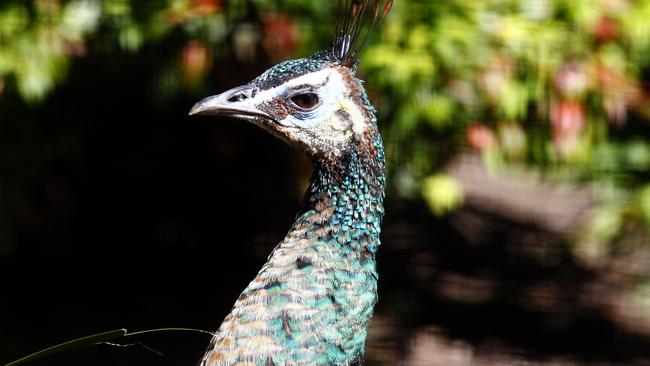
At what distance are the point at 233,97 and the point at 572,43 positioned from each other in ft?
4.49

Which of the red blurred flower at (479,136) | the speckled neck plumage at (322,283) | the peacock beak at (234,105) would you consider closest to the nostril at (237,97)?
the peacock beak at (234,105)

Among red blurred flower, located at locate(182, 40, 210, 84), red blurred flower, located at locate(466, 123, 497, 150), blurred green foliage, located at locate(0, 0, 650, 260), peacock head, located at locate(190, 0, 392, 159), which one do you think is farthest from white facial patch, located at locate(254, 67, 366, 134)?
red blurred flower, located at locate(466, 123, 497, 150)

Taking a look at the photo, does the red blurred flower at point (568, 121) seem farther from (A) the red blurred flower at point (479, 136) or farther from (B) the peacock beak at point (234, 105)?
(B) the peacock beak at point (234, 105)

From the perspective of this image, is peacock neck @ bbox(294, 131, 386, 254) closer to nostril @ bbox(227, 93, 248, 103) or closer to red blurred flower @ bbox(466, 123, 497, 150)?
nostril @ bbox(227, 93, 248, 103)

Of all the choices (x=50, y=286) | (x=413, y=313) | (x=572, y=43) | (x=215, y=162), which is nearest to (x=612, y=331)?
(x=413, y=313)

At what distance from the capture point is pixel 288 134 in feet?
4.84

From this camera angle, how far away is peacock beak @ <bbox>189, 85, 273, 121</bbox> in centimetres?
142

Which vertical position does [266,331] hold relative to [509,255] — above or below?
above

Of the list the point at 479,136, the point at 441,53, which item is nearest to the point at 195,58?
the point at 441,53

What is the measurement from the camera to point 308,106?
1.47 meters

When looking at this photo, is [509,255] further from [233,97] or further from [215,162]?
[233,97]

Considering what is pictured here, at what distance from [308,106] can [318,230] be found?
19 centimetres

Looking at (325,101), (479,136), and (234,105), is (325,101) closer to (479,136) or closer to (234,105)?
(234,105)

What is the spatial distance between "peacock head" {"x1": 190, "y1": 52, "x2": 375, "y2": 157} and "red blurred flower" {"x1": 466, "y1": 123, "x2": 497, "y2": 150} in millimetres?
1221
